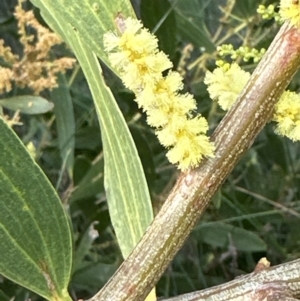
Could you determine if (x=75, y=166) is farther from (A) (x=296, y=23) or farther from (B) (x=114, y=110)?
(A) (x=296, y=23)

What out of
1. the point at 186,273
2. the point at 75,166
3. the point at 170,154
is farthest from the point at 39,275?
the point at 186,273

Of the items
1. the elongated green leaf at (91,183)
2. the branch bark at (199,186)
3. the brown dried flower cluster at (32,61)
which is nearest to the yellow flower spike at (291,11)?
the branch bark at (199,186)

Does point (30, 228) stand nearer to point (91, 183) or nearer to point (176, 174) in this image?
point (91, 183)

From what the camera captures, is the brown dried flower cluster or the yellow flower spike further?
the brown dried flower cluster

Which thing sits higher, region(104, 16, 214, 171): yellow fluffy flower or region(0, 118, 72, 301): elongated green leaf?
region(104, 16, 214, 171): yellow fluffy flower

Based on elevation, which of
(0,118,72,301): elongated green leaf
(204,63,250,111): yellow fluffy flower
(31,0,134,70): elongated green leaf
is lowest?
(0,118,72,301): elongated green leaf

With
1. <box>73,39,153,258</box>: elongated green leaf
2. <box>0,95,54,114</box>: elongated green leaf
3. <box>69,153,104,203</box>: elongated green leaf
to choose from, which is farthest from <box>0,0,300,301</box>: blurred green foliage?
<box>73,39,153,258</box>: elongated green leaf

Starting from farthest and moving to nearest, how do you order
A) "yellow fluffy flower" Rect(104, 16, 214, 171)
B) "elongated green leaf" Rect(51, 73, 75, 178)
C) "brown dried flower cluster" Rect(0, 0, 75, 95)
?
"elongated green leaf" Rect(51, 73, 75, 178) < "brown dried flower cluster" Rect(0, 0, 75, 95) < "yellow fluffy flower" Rect(104, 16, 214, 171)

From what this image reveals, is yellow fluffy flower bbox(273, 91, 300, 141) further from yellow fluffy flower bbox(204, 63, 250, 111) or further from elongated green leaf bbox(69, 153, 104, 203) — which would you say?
elongated green leaf bbox(69, 153, 104, 203)

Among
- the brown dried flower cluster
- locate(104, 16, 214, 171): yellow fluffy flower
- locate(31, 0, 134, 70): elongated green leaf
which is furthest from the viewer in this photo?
the brown dried flower cluster
